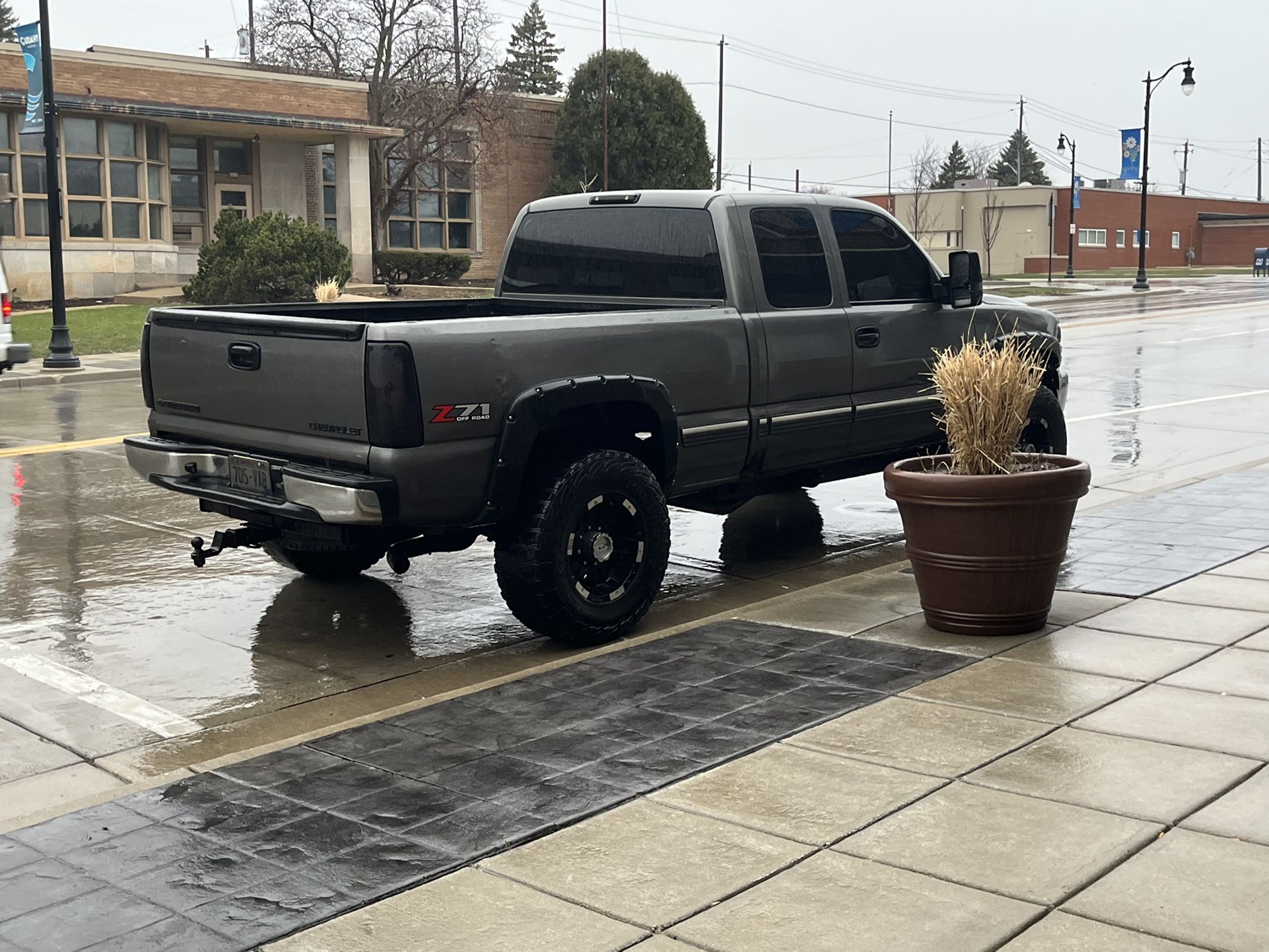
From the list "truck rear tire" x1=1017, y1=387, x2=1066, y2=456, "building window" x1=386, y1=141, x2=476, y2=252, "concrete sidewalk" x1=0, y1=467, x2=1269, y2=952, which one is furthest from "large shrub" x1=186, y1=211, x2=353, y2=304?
"concrete sidewalk" x1=0, y1=467, x2=1269, y2=952

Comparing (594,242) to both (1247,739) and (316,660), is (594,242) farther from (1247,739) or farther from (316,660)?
(1247,739)

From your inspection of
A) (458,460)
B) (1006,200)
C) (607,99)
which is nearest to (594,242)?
(458,460)

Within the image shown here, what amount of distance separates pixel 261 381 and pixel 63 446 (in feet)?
27.1

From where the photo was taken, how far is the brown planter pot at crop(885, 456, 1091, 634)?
6.27 m

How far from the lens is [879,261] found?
8.43 meters

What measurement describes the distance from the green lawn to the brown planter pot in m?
19.6

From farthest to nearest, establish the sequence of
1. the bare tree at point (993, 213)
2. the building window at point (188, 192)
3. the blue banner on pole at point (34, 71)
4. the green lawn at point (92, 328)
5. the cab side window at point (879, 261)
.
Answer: the bare tree at point (993, 213), the building window at point (188, 192), the green lawn at point (92, 328), the blue banner on pole at point (34, 71), the cab side window at point (879, 261)

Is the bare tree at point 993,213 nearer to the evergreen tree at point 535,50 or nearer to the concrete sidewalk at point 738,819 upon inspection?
the evergreen tree at point 535,50

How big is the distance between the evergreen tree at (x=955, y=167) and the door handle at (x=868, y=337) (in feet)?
424

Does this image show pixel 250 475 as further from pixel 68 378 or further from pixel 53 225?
pixel 53 225

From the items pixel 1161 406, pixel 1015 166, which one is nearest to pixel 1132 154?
pixel 1161 406

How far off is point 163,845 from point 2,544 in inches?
224

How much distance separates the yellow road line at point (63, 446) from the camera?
13266mm

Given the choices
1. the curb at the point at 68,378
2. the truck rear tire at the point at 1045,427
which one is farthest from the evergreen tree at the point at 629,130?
the truck rear tire at the point at 1045,427
